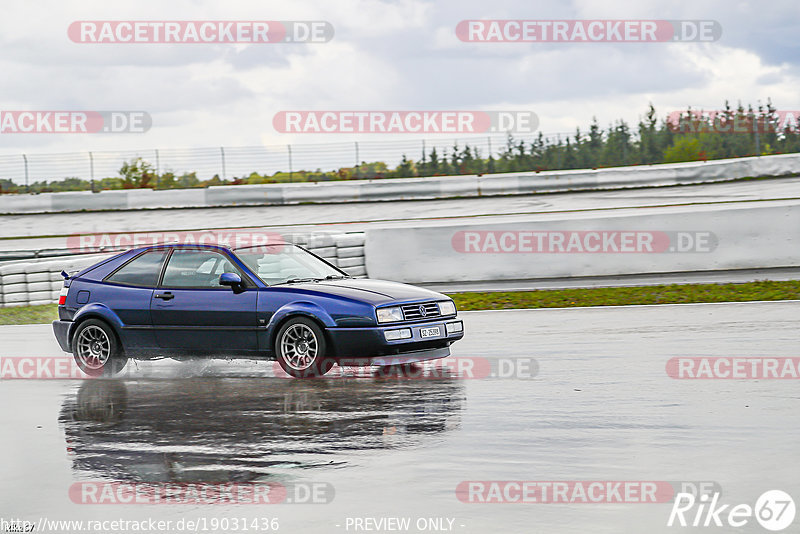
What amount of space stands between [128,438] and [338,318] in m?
2.86

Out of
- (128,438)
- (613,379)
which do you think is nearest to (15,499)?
(128,438)

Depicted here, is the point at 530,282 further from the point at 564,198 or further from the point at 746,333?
the point at 564,198

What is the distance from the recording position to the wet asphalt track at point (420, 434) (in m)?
5.50

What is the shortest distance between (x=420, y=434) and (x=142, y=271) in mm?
4867

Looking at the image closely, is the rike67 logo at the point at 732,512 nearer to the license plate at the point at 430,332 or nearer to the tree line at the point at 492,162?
the license plate at the point at 430,332

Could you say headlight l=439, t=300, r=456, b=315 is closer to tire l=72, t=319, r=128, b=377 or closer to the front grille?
the front grille

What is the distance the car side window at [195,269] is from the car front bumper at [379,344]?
1374 millimetres

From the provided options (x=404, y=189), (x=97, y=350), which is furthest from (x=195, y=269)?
(x=404, y=189)

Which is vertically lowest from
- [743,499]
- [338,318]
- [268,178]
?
[743,499]

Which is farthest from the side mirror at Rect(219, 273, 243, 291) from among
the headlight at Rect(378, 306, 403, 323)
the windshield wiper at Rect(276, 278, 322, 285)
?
the headlight at Rect(378, 306, 403, 323)

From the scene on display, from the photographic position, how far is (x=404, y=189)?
112 feet

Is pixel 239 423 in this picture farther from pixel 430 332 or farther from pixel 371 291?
pixel 430 332

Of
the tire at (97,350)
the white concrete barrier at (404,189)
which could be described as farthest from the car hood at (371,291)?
the white concrete barrier at (404,189)

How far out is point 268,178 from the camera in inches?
1484
